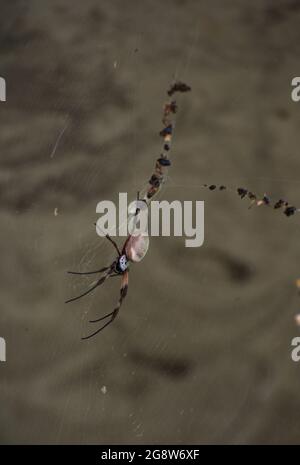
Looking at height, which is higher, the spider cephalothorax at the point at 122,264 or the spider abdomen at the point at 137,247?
the spider abdomen at the point at 137,247

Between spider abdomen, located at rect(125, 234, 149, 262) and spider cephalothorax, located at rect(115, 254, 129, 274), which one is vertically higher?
spider abdomen, located at rect(125, 234, 149, 262)

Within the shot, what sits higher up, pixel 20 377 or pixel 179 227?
pixel 179 227

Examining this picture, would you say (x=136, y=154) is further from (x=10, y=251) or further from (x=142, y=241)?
(x=10, y=251)

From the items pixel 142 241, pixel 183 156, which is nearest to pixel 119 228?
pixel 142 241
